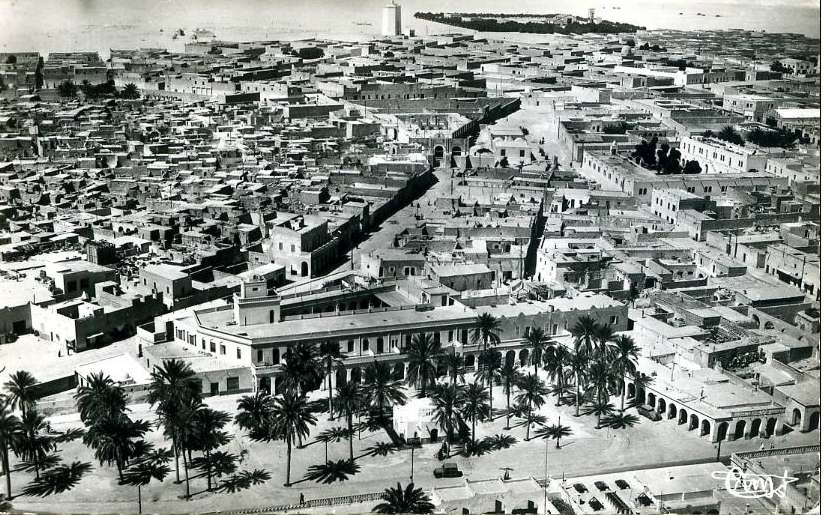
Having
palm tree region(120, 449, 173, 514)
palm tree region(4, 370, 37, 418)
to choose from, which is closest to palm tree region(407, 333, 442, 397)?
palm tree region(120, 449, 173, 514)

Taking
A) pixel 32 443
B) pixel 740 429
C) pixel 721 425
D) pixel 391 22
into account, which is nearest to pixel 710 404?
pixel 721 425

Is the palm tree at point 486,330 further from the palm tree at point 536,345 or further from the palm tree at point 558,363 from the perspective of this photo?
the palm tree at point 558,363

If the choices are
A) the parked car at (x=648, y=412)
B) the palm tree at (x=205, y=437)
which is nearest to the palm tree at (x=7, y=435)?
the palm tree at (x=205, y=437)

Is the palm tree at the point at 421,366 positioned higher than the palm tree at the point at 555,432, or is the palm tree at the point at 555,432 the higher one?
the palm tree at the point at 421,366

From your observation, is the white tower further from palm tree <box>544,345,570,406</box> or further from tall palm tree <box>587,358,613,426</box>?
tall palm tree <box>587,358,613,426</box>

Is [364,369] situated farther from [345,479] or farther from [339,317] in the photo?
[345,479]

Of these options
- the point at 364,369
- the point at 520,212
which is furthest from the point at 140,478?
the point at 520,212

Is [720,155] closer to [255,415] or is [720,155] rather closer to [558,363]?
[558,363]
